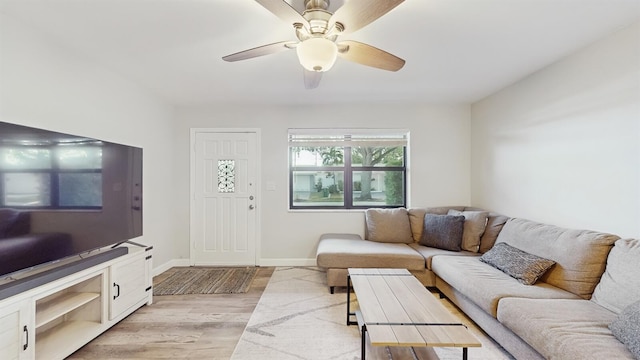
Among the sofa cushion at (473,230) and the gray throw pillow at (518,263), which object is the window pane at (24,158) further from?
the sofa cushion at (473,230)

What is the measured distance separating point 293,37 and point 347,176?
2.32 metres

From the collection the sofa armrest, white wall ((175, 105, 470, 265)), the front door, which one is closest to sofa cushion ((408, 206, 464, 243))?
white wall ((175, 105, 470, 265))

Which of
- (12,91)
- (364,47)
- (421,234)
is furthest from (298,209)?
(12,91)

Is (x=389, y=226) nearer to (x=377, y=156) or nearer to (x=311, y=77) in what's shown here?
(x=377, y=156)

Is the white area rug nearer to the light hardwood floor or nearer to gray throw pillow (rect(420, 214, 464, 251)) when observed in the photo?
the light hardwood floor

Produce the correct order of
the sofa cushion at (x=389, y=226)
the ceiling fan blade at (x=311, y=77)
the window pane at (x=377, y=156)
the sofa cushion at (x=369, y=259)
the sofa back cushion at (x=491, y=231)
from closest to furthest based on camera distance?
the ceiling fan blade at (x=311, y=77) < the sofa cushion at (x=369, y=259) < the sofa back cushion at (x=491, y=231) < the sofa cushion at (x=389, y=226) < the window pane at (x=377, y=156)

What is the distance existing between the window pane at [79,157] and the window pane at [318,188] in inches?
94.4

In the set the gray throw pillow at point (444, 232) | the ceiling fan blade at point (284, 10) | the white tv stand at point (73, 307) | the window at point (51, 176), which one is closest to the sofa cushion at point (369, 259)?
the gray throw pillow at point (444, 232)

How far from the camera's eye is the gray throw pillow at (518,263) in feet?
7.14

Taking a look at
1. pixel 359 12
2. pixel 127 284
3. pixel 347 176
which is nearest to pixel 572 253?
pixel 359 12

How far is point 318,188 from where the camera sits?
4191mm

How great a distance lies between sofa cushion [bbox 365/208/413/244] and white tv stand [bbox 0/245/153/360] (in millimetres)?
2494

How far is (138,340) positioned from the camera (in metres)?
2.16

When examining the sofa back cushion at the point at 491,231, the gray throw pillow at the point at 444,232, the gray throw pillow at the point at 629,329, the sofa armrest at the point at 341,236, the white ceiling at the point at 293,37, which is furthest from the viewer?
the sofa armrest at the point at 341,236
